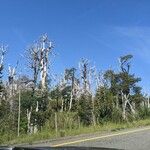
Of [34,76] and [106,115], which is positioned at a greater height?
[34,76]

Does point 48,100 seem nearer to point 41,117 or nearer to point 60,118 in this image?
point 41,117

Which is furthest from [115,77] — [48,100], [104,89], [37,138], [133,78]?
[37,138]

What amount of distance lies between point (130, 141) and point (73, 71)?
57.8 metres

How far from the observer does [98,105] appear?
3266 centimetres

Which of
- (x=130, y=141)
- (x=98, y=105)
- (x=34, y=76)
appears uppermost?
(x=34, y=76)

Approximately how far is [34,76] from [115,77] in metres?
12.7

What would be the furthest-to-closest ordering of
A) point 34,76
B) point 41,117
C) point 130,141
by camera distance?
point 34,76 → point 41,117 → point 130,141

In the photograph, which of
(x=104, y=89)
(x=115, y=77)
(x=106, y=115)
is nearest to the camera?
(x=106, y=115)

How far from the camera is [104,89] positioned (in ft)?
118

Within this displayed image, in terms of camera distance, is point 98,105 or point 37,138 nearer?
point 37,138

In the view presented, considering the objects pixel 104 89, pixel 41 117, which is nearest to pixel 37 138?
pixel 41 117

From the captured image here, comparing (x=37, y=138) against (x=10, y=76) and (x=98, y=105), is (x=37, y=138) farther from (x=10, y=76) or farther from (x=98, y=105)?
(x=10, y=76)

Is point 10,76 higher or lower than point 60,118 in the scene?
higher

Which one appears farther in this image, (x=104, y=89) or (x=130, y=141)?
(x=104, y=89)
